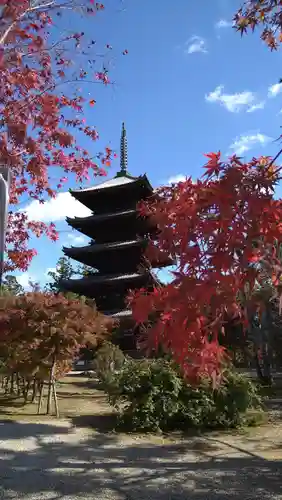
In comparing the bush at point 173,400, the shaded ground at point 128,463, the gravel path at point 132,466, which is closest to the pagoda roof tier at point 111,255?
the shaded ground at point 128,463

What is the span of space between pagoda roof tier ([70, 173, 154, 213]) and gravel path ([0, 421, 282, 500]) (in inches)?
690

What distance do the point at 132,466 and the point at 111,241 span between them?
780 inches

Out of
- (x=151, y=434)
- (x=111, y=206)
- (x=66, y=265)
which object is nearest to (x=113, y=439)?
(x=151, y=434)

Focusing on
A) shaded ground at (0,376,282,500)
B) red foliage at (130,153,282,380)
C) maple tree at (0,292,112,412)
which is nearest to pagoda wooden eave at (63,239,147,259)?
maple tree at (0,292,112,412)

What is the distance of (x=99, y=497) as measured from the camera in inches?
179

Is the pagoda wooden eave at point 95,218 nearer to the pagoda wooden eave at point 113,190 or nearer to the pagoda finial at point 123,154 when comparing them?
the pagoda wooden eave at point 113,190

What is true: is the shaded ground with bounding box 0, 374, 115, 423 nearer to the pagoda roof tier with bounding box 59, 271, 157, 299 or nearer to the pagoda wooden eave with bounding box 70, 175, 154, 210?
the pagoda roof tier with bounding box 59, 271, 157, 299

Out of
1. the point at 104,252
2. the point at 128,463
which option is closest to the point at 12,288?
the point at 104,252

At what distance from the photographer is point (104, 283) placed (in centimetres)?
2372

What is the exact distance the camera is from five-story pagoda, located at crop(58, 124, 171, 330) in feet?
77.7

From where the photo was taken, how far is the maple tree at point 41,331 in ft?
29.9

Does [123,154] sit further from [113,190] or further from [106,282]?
[106,282]

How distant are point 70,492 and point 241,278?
3.26m

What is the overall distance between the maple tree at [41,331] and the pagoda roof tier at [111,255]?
537 inches
